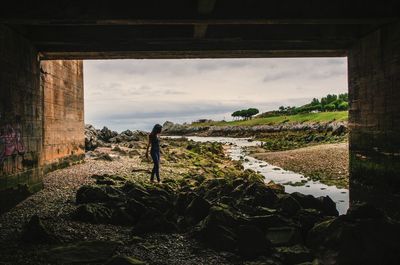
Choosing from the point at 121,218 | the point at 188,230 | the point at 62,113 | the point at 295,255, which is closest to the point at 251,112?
the point at 62,113

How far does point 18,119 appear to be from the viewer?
10703 mm

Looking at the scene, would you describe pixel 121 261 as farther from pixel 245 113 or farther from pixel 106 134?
pixel 245 113

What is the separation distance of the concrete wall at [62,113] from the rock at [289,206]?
1020 cm

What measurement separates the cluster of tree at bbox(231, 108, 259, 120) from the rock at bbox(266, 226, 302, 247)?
14322 cm

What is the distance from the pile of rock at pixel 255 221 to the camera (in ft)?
23.1

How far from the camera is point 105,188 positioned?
37.5 ft

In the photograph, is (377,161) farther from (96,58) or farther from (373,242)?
(96,58)

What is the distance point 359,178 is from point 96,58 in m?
10.7

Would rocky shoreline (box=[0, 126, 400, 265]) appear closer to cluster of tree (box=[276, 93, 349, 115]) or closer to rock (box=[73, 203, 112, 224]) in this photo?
rock (box=[73, 203, 112, 224])

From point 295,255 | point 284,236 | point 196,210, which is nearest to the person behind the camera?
point 295,255

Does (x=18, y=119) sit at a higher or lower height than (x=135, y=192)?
higher

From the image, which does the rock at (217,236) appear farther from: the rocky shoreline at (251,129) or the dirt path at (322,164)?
the rocky shoreline at (251,129)

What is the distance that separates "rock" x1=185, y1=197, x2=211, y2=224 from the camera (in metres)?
9.27

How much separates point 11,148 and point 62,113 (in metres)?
7.37
